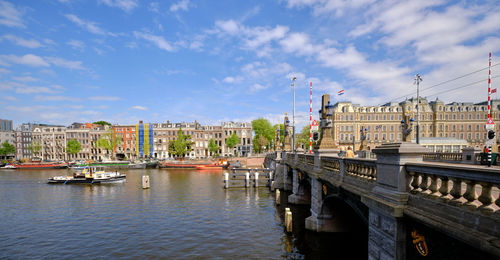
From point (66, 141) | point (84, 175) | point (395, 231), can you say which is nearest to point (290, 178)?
point (395, 231)

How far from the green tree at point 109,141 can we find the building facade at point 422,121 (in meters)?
81.1

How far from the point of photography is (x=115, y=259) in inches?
629

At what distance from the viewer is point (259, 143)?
9138 centimetres

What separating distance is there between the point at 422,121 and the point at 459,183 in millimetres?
94566

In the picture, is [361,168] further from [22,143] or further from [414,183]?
[22,143]

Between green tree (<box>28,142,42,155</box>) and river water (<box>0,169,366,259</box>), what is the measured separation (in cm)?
8446

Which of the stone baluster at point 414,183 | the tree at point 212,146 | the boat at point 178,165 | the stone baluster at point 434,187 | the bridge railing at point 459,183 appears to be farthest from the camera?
the tree at point 212,146

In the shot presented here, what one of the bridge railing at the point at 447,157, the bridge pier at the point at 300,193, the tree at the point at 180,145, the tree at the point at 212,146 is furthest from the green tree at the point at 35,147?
the bridge railing at the point at 447,157

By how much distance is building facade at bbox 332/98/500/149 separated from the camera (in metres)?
81.0

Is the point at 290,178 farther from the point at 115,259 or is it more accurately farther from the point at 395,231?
the point at 395,231

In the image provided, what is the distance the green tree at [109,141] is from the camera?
307 ft

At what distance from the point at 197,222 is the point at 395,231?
1870 centimetres

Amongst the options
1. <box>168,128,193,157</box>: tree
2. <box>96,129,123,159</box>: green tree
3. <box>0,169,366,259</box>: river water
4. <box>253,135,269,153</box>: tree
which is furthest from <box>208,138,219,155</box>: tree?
<box>0,169,366,259</box>: river water

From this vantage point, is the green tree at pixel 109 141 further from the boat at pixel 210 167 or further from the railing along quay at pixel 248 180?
the railing along quay at pixel 248 180
